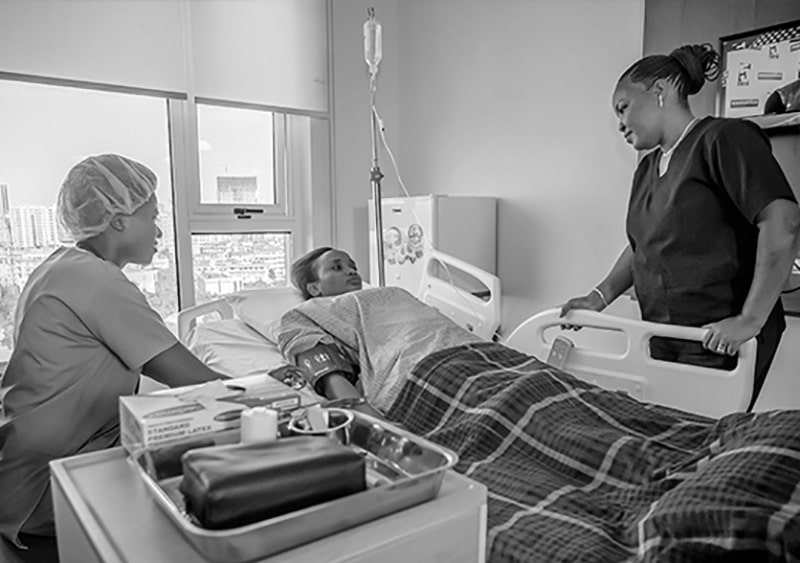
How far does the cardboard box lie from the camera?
2.32 feet

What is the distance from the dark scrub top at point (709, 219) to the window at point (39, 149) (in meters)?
2.12

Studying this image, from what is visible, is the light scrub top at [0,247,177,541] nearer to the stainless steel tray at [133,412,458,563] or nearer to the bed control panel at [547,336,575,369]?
the stainless steel tray at [133,412,458,563]

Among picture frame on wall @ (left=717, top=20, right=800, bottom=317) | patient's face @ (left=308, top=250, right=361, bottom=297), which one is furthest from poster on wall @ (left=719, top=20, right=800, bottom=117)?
patient's face @ (left=308, top=250, right=361, bottom=297)

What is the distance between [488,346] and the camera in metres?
1.50

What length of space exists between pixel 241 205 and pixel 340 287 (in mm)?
A: 1093

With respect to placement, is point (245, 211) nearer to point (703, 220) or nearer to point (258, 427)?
point (703, 220)

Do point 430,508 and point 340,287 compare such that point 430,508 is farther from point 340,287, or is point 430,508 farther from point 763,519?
point 340,287

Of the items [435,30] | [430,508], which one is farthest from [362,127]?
[430,508]

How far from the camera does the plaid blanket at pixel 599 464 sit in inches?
26.8

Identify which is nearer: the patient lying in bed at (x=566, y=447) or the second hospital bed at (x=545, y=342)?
the patient lying in bed at (x=566, y=447)

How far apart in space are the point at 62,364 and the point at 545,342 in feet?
4.11

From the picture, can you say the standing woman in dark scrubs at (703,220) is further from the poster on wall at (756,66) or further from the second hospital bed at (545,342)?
the poster on wall at (756,66)

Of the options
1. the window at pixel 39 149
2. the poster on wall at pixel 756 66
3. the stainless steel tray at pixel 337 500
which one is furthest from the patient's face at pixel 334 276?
the poster on wall at pixel 756 66

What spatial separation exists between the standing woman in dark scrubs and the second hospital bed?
0.23 ft
